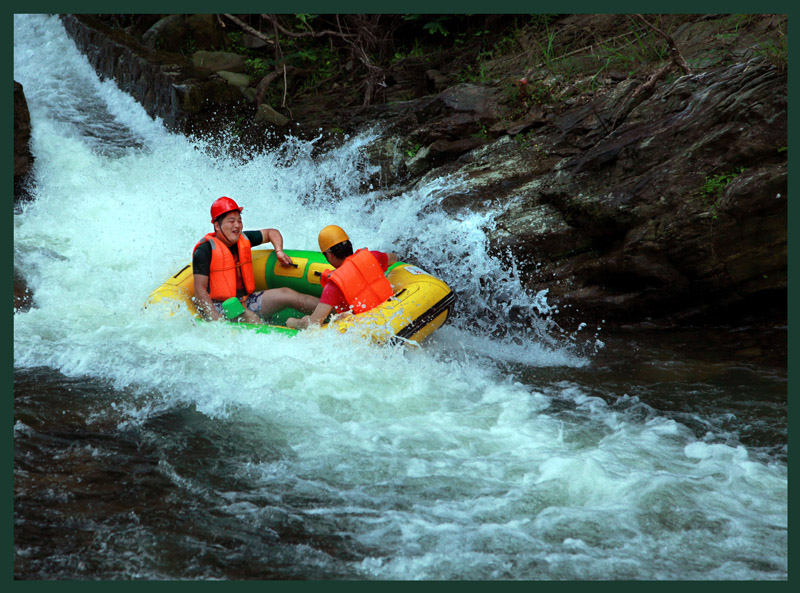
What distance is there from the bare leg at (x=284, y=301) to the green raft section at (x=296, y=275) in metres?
0.06

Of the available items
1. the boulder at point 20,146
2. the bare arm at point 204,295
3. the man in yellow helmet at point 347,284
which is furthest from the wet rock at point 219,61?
the man in yellow helmet at point 347,284

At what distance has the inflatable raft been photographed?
5465mm

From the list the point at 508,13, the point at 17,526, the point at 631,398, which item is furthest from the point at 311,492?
the point at 508,13

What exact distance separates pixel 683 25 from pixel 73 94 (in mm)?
9485

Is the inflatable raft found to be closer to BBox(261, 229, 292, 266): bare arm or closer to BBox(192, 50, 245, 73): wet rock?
BBox(261, 229, 292, 266): bare arm

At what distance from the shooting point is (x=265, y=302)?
20.1 ft

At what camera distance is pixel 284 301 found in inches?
240

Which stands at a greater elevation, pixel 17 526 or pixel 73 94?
pixel 73 94

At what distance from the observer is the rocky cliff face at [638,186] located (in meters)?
5.62

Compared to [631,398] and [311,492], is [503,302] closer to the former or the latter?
[631,398]

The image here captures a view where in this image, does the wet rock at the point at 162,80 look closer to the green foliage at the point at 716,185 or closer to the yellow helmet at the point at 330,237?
the yellow helmet at the point at 330,237

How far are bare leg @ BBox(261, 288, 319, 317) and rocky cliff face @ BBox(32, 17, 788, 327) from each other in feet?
6.39

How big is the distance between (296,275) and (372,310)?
1.24 metres

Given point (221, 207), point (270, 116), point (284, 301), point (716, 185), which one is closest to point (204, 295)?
point (284, 301)
